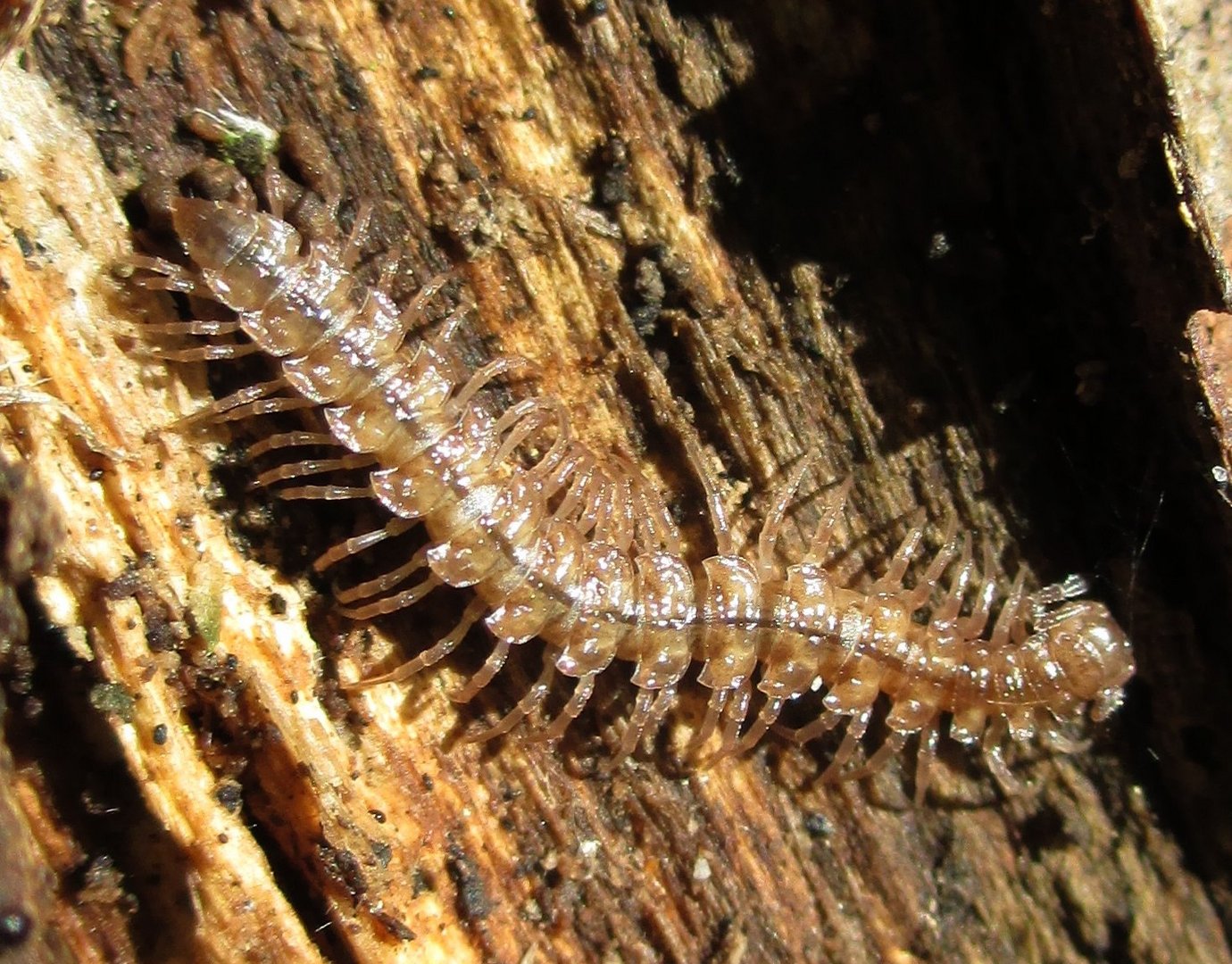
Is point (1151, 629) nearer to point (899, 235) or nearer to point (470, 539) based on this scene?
point (899, 235)

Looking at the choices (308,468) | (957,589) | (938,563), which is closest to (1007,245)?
(938,563)

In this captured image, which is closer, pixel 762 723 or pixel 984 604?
pixel 762 723

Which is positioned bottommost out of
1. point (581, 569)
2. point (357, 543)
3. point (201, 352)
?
point (581, 569)

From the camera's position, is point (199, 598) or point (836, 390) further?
point (836, 390)

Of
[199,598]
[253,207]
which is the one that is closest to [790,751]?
[199,598]

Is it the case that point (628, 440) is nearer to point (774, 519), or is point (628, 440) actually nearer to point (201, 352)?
point (774, 519)

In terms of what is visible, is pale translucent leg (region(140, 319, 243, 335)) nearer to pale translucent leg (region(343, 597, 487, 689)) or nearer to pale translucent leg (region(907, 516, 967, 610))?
pale translucent leg (region(343, 597, 487, 689))
